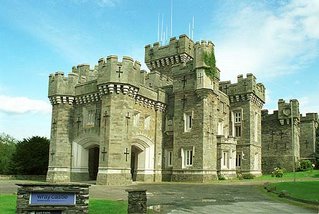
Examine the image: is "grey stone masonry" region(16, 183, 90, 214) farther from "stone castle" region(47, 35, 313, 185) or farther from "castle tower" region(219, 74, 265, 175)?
"castle tower" region(219, 74, 265, 175)

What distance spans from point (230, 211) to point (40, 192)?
24.1 feet

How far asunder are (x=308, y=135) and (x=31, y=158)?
113 ft

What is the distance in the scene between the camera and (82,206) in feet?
37.0

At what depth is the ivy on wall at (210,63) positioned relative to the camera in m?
33.4

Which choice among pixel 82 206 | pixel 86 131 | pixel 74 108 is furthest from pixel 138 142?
pixel 82 206

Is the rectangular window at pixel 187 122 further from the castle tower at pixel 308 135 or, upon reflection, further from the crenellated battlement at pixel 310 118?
the crenellated battlement at pixel 310 118

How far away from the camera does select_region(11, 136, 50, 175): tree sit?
40.6 m

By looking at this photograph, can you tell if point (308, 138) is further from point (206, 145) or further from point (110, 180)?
point (110, 180)

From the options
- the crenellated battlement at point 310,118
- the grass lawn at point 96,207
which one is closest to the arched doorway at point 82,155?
the grass lawn at point 96,207

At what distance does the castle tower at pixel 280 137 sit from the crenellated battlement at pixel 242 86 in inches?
161

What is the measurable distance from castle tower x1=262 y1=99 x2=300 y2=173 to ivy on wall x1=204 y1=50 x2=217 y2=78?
45.2 feet

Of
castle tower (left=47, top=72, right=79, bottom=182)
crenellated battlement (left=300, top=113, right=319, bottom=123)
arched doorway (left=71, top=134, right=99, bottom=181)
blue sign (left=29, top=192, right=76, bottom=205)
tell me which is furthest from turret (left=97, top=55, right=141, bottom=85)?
→ crenellated battlement (left=300, top=113, right=319, bottom=123)

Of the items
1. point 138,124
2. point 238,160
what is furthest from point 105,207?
point 238,160

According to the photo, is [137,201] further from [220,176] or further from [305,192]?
[220,176]
